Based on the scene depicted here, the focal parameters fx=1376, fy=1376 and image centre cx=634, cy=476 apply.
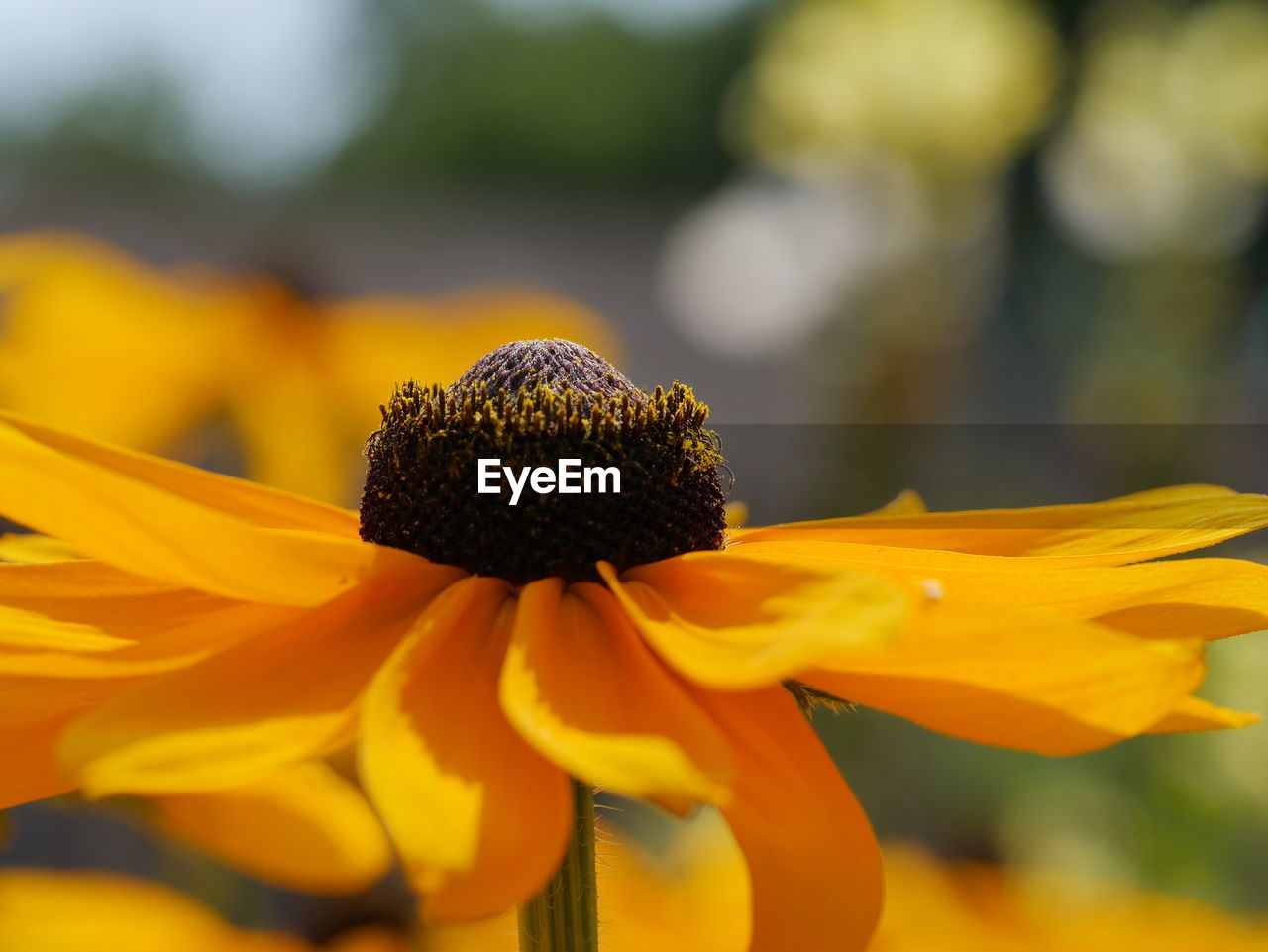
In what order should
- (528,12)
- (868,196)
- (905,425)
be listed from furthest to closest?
(528,12) < (868,196) < (905,425)

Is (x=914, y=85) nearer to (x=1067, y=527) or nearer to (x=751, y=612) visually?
(x=1067, y=527)

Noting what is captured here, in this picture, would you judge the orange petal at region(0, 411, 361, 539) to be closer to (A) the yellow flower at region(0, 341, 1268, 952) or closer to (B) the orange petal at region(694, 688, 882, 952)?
(A) the yellow flower at region(0, 341, 1268, 952)

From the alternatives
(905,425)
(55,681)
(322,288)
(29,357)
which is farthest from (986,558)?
(905,425)

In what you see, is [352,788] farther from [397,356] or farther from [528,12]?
[528,12]

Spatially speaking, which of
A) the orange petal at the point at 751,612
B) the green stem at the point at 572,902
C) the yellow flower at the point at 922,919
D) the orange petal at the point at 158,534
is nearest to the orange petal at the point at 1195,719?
the orange petal at the point at 751,612

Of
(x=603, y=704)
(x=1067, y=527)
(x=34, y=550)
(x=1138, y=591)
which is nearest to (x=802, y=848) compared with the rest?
(x=603, y=704)
